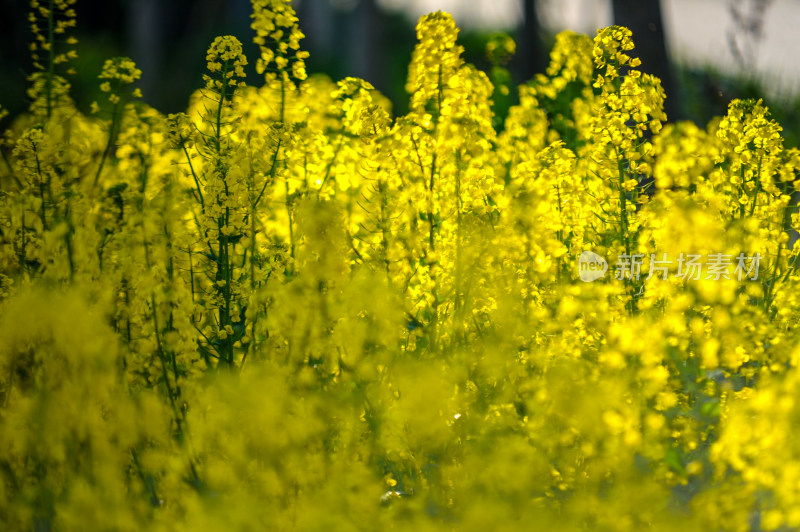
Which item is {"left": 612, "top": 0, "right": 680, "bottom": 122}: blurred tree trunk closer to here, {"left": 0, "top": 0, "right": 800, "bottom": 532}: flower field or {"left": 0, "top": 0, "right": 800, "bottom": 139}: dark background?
{"left": 0, "top": 0, "right": 800, "bottom": 139}: dark background

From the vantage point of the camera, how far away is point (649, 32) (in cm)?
588

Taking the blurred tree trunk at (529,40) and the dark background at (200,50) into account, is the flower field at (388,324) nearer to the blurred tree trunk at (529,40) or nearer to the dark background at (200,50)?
the dark background at (200,50)

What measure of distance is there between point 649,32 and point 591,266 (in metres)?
3.43

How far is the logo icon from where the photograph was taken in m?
2.97

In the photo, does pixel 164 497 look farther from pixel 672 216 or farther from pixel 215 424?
pixel 672 216

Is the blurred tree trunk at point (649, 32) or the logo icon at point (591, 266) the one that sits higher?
the blurred tree trunk at point (649, 32)

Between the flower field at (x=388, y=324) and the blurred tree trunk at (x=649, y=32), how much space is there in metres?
2.66

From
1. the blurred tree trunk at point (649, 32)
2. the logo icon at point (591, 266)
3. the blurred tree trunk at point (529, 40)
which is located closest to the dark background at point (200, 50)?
the blurred tree trunk at point (529, 40)

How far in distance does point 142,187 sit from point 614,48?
5.62 ft

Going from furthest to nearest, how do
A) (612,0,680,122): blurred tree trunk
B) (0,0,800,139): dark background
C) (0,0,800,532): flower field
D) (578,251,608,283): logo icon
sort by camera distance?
1. (0,0,800,139): dark background
2. (612,0,680,122): blurred tree trunk
3. (578,251,608,283): logo icon
4. (0,0,800,532): flower field

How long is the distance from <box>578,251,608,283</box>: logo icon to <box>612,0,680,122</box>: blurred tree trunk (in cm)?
319

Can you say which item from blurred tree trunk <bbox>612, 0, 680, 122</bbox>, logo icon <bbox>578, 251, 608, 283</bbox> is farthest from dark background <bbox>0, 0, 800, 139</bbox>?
logo icon <bbox>578, 251, 608, 283</bbox>

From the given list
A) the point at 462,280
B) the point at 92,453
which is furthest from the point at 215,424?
the point at 462,280

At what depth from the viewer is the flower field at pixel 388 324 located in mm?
2137
